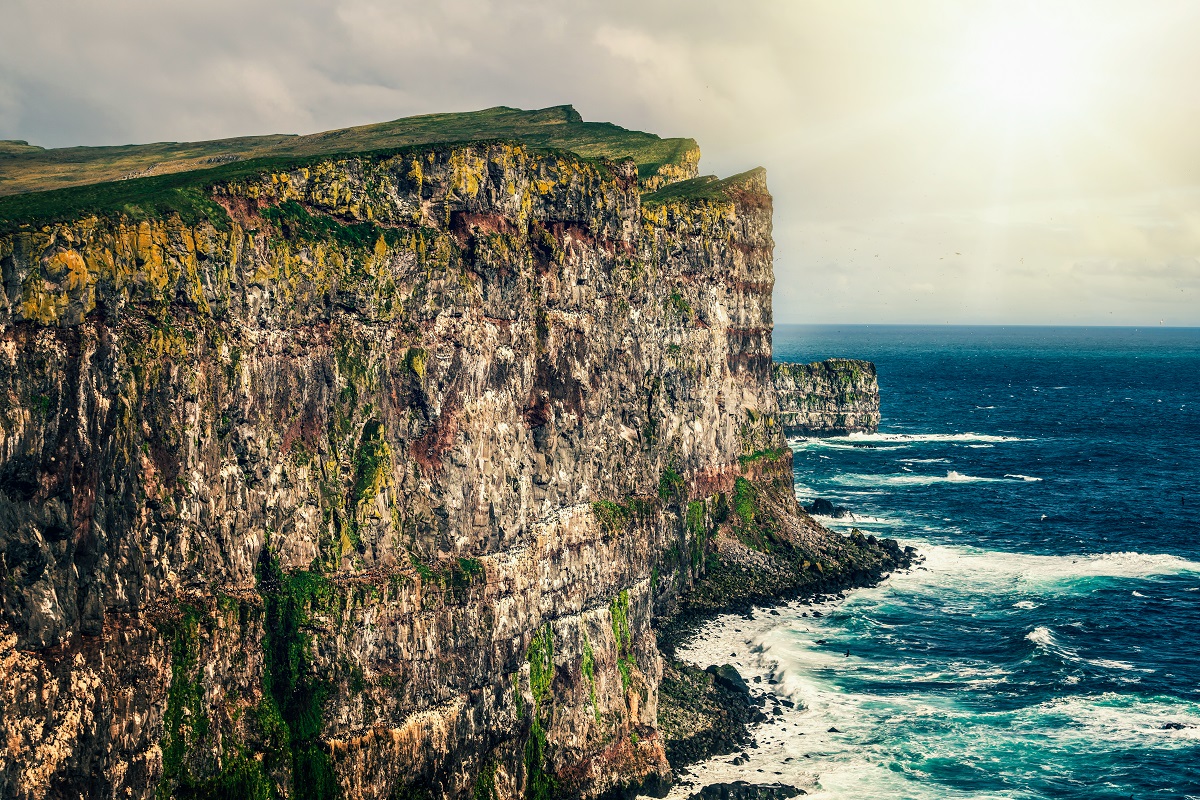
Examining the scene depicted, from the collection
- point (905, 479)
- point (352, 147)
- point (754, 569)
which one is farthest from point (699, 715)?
point (905, 479)

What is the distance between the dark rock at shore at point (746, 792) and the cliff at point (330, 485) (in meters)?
3.07

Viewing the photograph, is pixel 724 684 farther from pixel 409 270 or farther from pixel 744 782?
pixel 409 270

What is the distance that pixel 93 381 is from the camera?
42.5m

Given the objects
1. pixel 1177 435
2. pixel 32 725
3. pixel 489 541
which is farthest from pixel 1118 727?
pixel 1177 435

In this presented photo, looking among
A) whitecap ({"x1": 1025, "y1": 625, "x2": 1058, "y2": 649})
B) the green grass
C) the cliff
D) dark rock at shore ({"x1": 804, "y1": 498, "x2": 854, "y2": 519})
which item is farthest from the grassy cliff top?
whitecap ({"x1": 1025, "y1": 625, "x2": 1058, "y2": 649})

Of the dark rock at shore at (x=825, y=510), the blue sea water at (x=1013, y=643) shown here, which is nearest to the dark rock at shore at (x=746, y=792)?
the blue sea water at (x=1013, y=643)

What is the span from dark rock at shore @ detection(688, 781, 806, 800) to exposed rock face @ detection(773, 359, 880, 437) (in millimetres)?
117588

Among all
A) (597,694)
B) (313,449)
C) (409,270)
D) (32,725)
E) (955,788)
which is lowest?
(955,788)

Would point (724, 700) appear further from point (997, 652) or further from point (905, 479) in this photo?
point (905, 479)

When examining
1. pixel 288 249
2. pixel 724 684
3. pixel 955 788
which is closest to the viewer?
pixel 288 249

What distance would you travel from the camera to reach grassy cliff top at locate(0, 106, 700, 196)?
76688mm

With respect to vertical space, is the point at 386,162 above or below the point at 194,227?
above

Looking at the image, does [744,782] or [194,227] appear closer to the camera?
[194,227]

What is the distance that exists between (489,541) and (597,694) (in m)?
12.2
